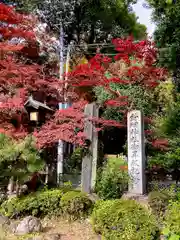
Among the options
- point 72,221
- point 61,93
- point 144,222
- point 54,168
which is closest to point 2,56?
point 61,93

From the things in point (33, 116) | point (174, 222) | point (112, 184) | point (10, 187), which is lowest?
point (174, 222)

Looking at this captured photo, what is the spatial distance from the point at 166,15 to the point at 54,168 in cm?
777

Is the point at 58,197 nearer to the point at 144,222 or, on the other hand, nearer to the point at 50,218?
the point at 50,218

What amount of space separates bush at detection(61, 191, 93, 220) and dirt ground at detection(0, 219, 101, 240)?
0.18 metres

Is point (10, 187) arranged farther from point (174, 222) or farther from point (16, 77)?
point (174, 222)

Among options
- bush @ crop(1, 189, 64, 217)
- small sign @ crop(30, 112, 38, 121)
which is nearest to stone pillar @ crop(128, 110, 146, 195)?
bush @ crop(1, 189, 64, 217)

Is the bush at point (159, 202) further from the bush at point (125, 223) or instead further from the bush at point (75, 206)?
the bush at point (75, 206)

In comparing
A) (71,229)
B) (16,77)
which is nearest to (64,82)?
(16,77)

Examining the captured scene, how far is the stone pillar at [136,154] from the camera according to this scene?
7.18 m

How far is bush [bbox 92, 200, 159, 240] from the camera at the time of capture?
4.60 metres

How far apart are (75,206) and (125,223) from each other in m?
1.77

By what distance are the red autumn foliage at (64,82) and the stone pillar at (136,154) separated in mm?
1101

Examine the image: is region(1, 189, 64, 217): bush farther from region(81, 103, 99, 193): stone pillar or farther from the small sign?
the small sign

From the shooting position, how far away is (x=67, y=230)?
237 inches
